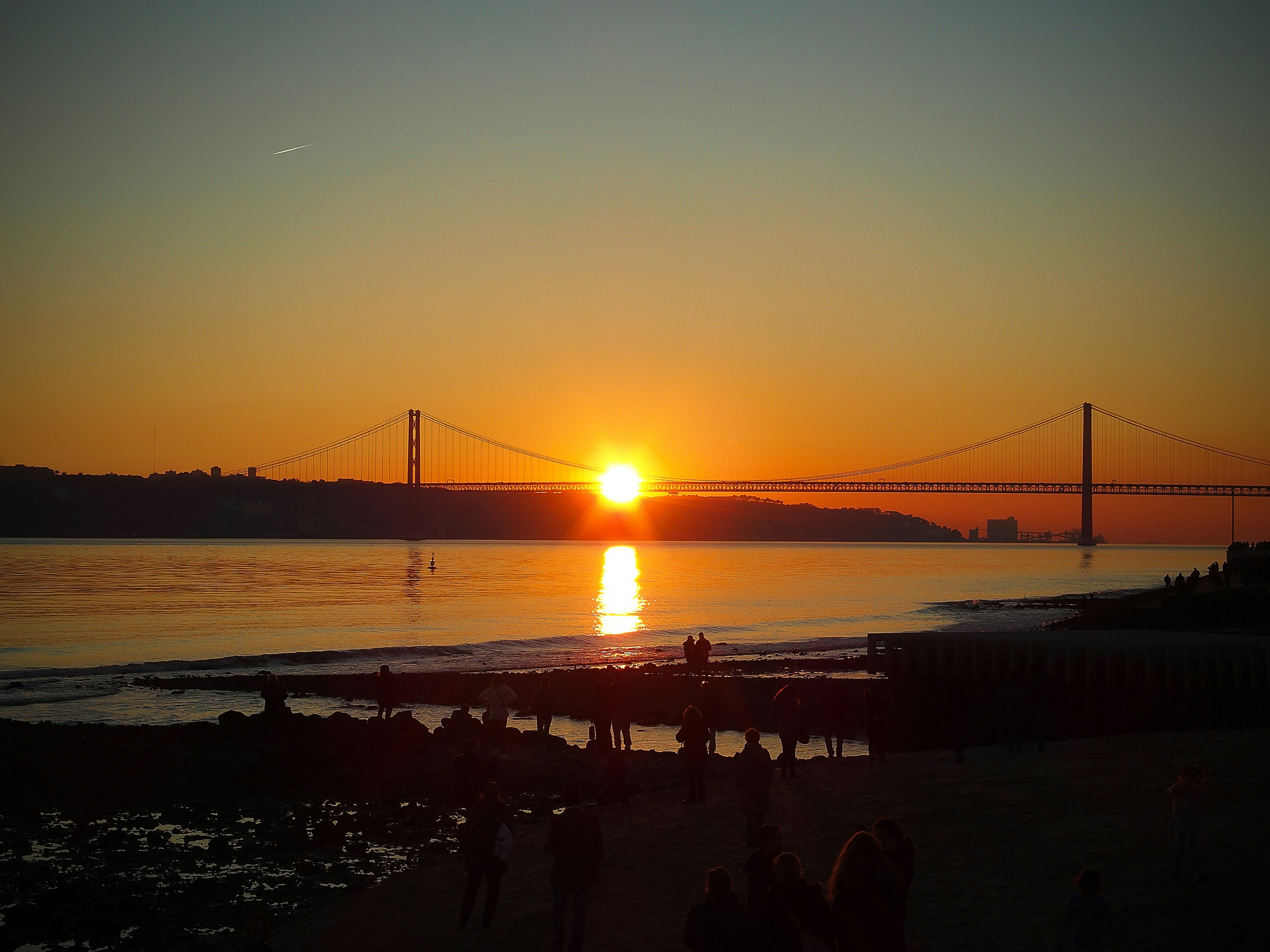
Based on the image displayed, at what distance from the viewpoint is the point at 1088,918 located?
5566mm

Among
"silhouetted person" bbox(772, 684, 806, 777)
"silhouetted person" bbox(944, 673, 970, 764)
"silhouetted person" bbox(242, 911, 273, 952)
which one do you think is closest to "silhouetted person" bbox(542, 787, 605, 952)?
"silhouetted person" bbox(242, 911, 273, 952)

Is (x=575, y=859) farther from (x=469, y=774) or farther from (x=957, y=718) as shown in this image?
(x=957, y=718)

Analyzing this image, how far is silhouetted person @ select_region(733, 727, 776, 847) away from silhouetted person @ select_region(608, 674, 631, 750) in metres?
5.82

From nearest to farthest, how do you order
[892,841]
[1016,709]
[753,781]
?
[892,841], [753,781], [1016,709]

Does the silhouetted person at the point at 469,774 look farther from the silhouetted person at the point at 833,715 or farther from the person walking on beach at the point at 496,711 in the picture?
the silhouetted person at the point at 833,715

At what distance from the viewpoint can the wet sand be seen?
24.3 feet

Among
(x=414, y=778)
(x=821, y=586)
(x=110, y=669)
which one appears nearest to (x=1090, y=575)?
(x=821, y=586)

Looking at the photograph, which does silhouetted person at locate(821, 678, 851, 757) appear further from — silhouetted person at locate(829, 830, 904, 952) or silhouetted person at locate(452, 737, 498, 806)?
silhouetted person at locate(829, 830, 904, 952)

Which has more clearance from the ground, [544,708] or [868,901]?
[868,901]

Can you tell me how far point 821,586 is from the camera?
87875mm

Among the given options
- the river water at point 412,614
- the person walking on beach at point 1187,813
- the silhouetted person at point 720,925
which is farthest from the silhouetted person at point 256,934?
the river water at point 412,614

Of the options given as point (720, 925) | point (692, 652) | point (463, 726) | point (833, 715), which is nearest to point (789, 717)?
point (833, 715)

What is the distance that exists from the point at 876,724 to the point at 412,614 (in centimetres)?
4334

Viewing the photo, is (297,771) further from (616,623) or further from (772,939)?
(616,623)
